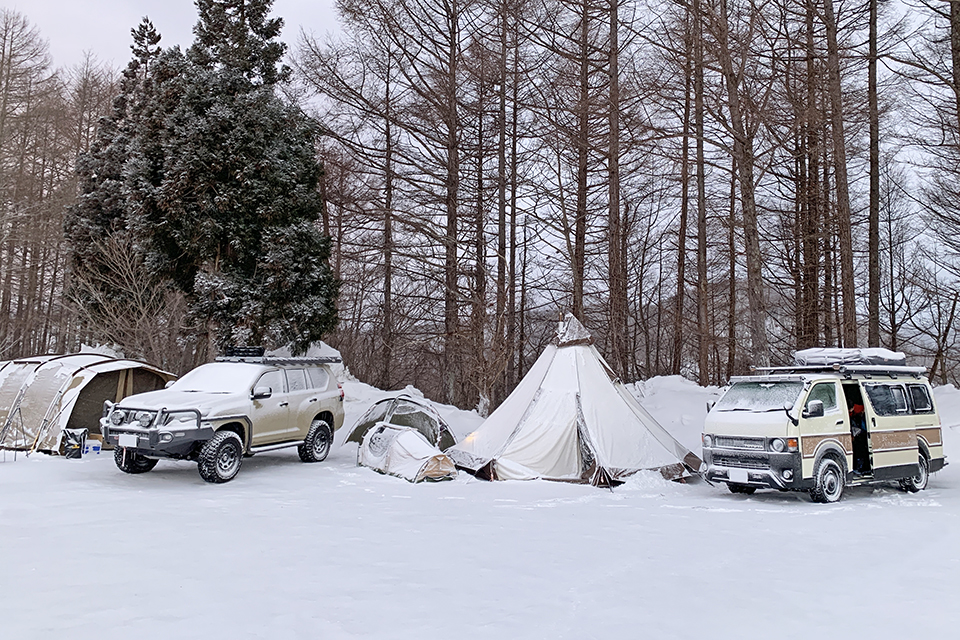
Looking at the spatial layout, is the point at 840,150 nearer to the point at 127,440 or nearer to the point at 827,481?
the point at 827,481

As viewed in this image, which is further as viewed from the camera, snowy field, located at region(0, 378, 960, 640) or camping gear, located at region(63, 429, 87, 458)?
camping gear, located at region(63, 429, 87, 458)

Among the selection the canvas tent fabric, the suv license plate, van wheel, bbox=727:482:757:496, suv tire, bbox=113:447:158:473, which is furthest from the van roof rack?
suv tire, bbox=113:447:158:473

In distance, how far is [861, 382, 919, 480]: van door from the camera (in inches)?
404

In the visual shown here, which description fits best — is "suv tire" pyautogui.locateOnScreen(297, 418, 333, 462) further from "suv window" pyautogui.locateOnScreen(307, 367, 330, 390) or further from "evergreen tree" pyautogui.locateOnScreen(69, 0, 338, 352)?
"evergreen tree" pyautogui.locateOnScreen(69, 0, 338, 352)

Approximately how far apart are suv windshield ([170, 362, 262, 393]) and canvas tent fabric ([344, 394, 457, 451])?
8.93 feet

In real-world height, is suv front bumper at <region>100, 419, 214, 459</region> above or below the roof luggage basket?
below

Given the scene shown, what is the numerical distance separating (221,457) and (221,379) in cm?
170

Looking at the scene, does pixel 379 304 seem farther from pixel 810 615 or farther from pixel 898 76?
pixel 810 615

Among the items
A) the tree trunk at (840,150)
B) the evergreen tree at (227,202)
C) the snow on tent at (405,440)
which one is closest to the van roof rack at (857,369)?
the tree trunk at (840,150)

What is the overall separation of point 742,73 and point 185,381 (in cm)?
1353

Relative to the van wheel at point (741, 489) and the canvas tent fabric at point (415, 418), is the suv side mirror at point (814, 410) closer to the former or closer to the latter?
the van wheel at point (741, 489)

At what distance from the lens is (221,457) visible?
10516 millimetres

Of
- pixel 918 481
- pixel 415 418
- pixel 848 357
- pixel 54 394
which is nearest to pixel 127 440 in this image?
pixel 54 394

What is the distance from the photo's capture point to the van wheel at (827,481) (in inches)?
375
